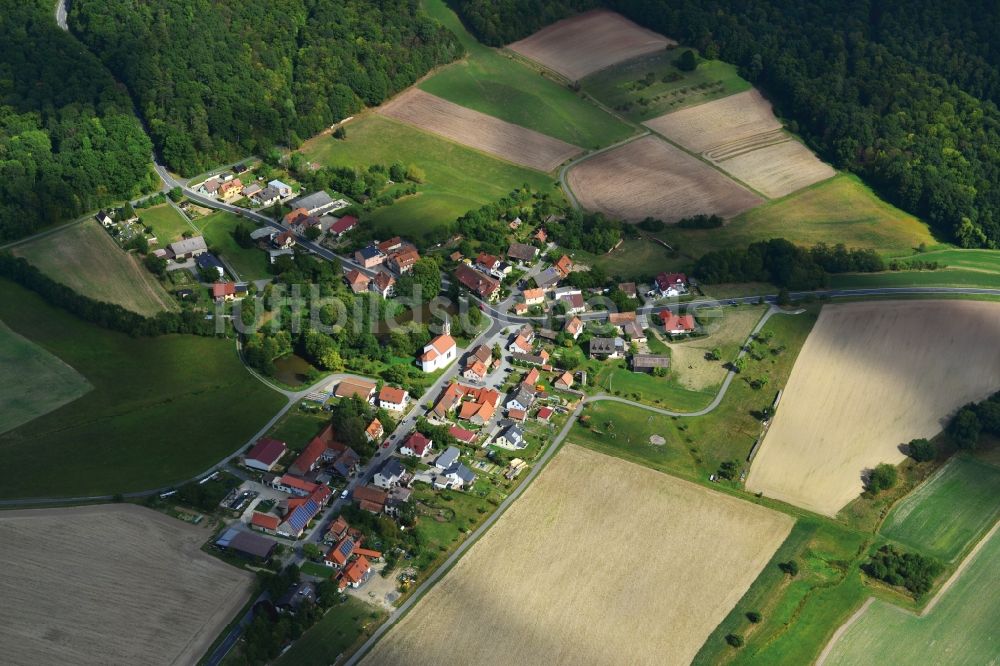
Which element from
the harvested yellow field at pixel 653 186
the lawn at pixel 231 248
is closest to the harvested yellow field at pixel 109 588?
the lawn at pixel 231 248

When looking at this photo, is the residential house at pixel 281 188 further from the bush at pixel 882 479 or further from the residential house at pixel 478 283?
the bush at pixel 882 479

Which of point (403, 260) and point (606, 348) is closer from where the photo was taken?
point (606, 348)

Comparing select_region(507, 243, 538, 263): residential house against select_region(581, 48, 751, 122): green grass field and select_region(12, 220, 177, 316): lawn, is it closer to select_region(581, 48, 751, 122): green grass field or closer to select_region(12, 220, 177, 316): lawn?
select_region(12, 220, 177, 316): lawn

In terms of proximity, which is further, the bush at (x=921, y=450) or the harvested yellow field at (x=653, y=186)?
the harvested yellow field at (x=653, y=186)

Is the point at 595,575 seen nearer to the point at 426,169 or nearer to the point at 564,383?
the point at 564,383

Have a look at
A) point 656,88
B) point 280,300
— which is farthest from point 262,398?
point 656,88

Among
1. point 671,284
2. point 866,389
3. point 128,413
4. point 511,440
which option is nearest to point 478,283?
point 671,284

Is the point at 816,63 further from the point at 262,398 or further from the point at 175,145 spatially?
the point at 262,398
